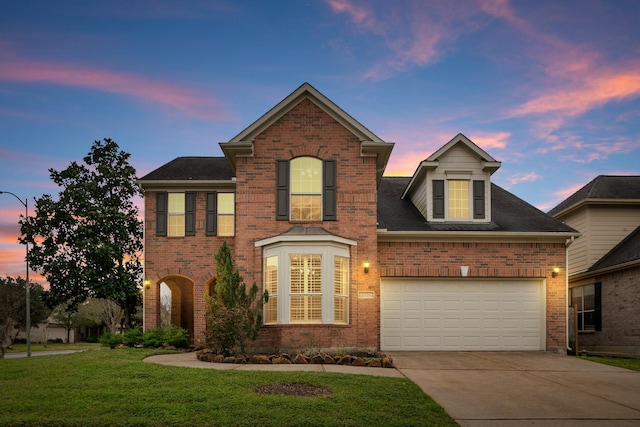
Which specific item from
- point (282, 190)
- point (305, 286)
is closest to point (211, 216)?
point (282, 190)

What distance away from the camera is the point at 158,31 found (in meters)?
17.0

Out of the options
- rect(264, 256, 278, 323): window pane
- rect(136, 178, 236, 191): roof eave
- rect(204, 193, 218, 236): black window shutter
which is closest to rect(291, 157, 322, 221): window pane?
rect(264, 256, 278, 323): window pane

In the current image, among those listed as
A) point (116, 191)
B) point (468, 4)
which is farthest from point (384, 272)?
point (116, 191)

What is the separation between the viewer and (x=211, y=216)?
67.7 feet

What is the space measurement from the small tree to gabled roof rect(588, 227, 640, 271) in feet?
42.0

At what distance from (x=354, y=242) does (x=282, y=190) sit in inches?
109

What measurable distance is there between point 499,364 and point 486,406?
19.4 ft

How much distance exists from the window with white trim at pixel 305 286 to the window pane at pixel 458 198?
5023 mm

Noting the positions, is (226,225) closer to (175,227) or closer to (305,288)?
(175,227)

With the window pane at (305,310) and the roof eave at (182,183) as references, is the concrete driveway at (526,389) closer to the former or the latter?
the window pane at (305,310)

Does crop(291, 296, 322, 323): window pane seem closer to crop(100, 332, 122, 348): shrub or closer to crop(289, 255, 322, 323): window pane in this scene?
crop(289, 255, 322, 323): window pane

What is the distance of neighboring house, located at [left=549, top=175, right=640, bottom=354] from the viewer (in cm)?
1933

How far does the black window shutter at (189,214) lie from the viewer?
20558 mm

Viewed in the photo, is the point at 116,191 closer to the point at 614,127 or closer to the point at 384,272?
the point at 384,272
